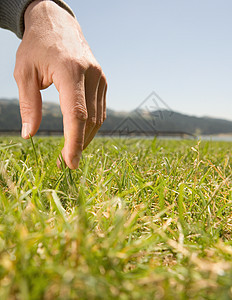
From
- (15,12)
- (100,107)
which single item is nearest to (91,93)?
(100,107)

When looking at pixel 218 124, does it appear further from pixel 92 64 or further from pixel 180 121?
pixel 92 64

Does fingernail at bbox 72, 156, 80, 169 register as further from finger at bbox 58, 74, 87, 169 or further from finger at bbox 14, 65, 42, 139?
finger at bbox 14, 65, 42, 139

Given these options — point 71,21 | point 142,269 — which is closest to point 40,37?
point 71,21

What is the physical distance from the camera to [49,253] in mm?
646

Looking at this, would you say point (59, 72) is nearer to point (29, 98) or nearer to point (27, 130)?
point (29, 98)

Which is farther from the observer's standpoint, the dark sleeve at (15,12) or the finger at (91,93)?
the dark sleeve at (15,12)

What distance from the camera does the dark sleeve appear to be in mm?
1903

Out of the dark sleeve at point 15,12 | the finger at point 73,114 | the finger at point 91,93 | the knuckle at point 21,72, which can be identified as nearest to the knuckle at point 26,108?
the knuckle at point 21,72

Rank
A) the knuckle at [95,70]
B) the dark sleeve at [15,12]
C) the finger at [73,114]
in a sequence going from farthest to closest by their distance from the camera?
1. the dark sleeve at [15,12]
2. the knuckle at [95,70]
3. the finger at [73,114]

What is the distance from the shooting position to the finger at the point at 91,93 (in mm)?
1619

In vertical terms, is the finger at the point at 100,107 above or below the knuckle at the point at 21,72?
below

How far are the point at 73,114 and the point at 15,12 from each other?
122 cm

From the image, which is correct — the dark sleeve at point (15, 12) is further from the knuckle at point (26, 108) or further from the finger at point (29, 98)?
the knuckle at point (26, 108)

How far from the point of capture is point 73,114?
146 cm
